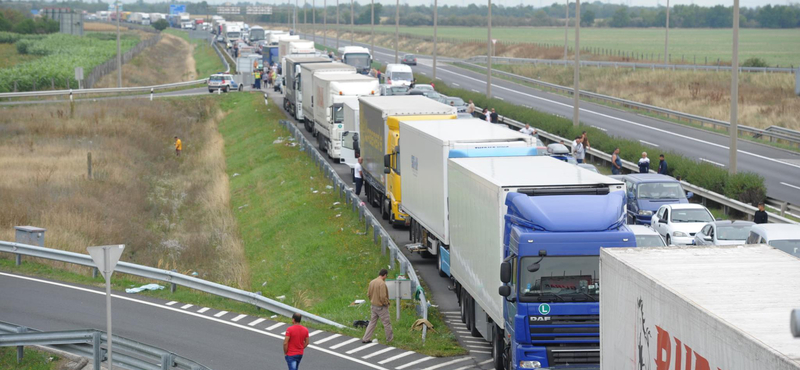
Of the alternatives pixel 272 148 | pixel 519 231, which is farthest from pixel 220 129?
pixel 519 231

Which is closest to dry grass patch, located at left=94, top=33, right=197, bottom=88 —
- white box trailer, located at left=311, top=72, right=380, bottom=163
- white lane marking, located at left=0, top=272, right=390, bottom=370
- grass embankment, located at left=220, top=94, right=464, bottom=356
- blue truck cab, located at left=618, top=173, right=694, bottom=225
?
grass embankment, located at left=220, top=94, right=464, bottom=356

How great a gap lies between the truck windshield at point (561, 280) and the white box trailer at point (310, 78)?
A: 1282 inches

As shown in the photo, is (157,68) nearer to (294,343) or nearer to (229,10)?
(229,10)

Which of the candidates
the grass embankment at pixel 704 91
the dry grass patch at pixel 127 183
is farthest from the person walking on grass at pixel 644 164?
the grass embankment at pixel 704 91

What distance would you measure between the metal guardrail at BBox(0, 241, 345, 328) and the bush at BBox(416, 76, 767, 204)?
1573 centimetres

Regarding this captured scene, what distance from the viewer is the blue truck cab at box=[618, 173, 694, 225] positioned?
27.5 metres

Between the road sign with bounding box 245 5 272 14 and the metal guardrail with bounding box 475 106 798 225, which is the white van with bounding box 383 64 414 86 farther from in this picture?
the road sign with bounding box 245 5 272 14

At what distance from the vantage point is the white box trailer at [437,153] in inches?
794

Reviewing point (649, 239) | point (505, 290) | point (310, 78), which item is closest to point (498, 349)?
point (505, 290)

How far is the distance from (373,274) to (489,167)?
715cm

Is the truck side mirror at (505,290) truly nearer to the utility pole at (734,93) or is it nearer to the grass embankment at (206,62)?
the utility pole at (734,93)

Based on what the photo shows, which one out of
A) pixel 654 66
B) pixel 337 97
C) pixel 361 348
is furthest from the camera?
pixel 654 66

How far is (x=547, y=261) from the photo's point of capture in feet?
44.9

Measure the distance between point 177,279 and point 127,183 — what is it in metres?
20.8
